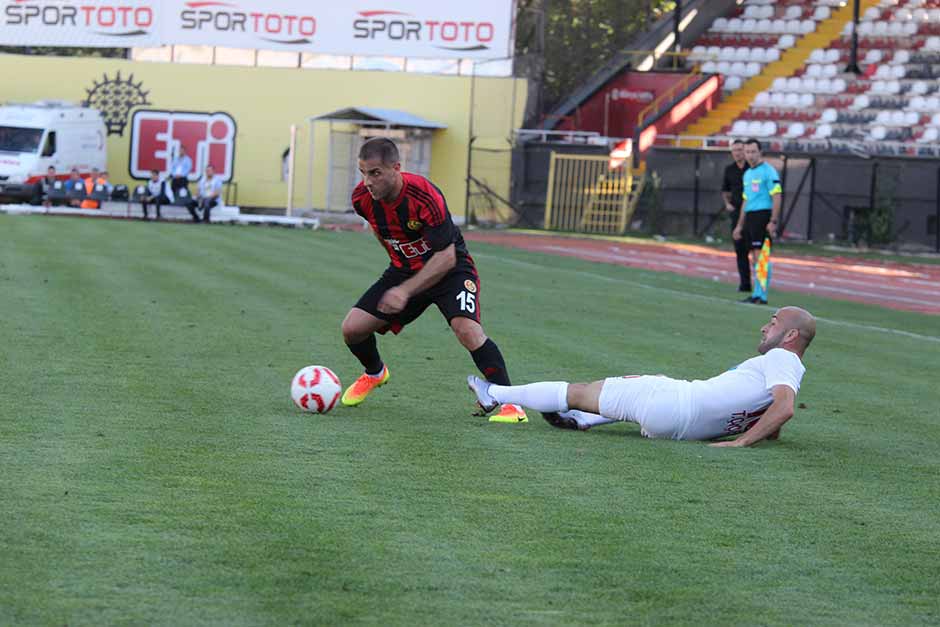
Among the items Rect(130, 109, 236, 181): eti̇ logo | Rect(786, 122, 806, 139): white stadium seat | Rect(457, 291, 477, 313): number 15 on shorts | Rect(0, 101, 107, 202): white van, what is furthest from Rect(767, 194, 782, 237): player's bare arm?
Rect(130, 109, 236, 181): eti̇ logo

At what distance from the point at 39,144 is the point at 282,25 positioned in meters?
7.79

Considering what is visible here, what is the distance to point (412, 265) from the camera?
8.75 m

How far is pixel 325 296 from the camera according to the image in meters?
17.0

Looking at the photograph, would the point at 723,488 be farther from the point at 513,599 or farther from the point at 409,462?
the point at 513,599

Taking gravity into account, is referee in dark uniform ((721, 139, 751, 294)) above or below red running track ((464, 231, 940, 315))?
above

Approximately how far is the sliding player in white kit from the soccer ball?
1.10 metres

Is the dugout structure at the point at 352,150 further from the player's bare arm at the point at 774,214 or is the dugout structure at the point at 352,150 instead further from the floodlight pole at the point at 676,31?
the player's bare arm at the point at 774,214

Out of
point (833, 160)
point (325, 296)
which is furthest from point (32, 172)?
point (325, 296)

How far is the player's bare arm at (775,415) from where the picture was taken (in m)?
7.79

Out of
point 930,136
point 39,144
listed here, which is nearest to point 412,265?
point 39,144

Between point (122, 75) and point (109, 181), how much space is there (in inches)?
123

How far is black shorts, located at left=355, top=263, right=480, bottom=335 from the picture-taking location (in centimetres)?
863

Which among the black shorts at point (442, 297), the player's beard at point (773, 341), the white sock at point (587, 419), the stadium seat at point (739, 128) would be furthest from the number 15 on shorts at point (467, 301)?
the stadium seat at point (739, 128)

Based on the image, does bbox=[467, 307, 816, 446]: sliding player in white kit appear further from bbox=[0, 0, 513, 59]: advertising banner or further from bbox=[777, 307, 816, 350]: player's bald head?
bbox=[0, 0, 513, 59]: advertising banner
